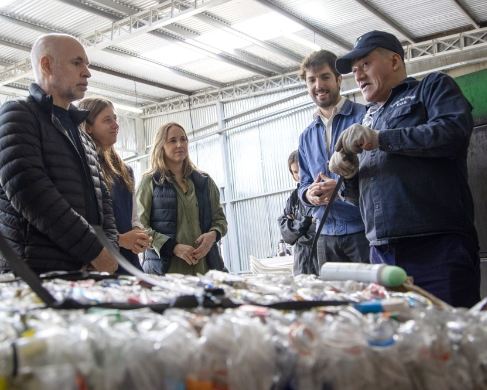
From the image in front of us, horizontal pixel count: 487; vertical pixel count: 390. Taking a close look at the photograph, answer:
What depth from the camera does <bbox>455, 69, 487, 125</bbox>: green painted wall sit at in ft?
8.93

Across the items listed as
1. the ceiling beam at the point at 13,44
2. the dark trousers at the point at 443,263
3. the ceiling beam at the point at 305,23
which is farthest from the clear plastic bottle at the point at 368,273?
the ceiling beam at the point at 13,44

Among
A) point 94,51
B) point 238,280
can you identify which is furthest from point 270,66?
point 238,280

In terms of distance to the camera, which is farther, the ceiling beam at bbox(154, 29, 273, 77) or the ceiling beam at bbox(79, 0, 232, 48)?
the ceiling beam at bbox(154, 29, 273, 77)

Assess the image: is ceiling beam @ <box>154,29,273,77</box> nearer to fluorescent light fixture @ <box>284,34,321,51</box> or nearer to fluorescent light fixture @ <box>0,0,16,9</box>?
fluorescent light fixture @ <box>284,34,321,51</box>

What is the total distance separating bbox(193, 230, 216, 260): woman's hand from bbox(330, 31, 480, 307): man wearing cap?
3.35 ft

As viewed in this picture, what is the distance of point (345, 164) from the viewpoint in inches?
65.2

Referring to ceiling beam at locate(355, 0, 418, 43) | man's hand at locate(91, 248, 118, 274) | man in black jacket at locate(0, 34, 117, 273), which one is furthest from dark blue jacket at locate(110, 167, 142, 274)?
ceiling beam at locate(355, 0, 418, 43)

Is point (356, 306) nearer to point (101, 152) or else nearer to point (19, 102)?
point (19, 102)

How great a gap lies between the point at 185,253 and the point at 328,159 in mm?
762

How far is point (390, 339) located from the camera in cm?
53

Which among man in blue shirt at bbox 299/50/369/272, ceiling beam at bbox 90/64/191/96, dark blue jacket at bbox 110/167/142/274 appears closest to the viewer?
man in blue shirt at bbox 299/50/369/272

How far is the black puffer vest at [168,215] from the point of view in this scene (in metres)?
2.59

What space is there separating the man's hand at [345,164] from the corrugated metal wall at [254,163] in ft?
21.5

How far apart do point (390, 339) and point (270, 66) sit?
8.02 metres
